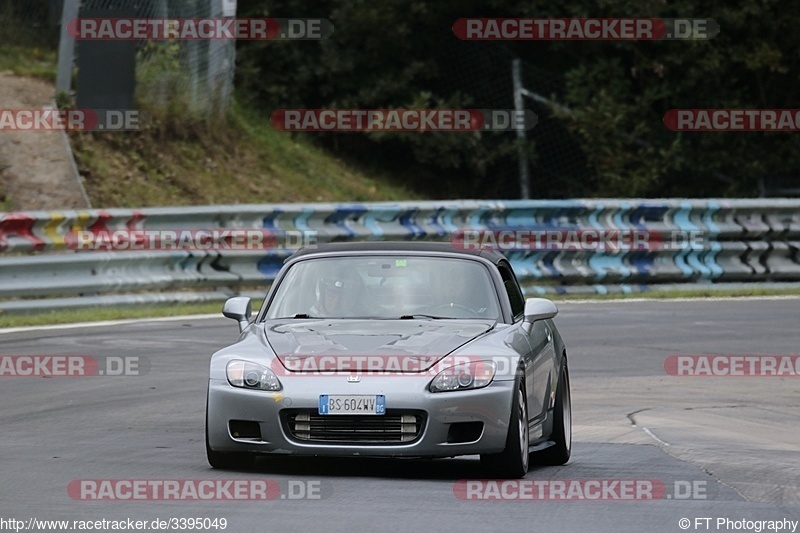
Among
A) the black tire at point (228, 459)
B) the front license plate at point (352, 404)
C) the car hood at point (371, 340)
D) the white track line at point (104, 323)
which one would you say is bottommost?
the black tire at point (228, 459)

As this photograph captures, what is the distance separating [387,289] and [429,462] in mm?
1068

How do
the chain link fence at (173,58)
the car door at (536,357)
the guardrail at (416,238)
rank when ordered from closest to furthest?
the car door at (536,357) → the guardrail at (416,238) → the chain link fence at (173,58)

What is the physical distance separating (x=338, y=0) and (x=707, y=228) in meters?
8.79

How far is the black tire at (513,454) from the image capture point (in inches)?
358

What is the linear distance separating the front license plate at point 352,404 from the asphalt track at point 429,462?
348 millimetres

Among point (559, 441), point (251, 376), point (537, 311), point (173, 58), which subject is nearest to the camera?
point (251, 376)

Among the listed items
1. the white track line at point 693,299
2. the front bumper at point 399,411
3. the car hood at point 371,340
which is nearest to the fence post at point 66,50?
the white track line at point 693,299

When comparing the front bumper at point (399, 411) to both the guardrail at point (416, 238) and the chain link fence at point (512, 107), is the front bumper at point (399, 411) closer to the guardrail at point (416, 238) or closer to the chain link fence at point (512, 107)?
the guardrail at point (416, 238)

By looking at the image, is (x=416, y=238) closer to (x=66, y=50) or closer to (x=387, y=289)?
(x=66, y=50)

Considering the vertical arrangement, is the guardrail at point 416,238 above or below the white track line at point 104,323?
above

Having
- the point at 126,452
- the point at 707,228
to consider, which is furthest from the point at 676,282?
the point at 126,452

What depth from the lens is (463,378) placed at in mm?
9117

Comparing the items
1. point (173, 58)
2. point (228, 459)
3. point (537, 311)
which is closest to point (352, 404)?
point (228, 459)

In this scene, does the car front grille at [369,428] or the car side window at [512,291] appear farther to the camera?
the car side window at [512,291]
